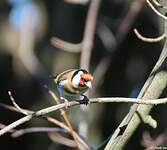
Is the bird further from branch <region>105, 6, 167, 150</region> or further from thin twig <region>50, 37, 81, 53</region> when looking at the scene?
thin twig <region>50, 37, 81, 53</region>

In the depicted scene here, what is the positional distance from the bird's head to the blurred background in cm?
241

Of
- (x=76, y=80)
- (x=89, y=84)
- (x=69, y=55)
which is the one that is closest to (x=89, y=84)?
(x=89, y=84)

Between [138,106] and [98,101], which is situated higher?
[98,101]

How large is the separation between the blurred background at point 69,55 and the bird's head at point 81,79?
7.89 feet

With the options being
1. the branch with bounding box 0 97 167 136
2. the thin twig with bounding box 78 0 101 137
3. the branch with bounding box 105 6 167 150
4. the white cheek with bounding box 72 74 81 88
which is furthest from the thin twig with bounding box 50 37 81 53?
the branch with bounding box 0 97 167 136

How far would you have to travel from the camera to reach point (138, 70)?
A: 5.59 metres

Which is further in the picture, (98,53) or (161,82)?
(98,53)

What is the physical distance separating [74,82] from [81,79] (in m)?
0.09

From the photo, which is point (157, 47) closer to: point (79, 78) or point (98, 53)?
point (98, 53)

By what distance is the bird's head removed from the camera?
8.35 ft

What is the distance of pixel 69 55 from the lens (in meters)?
5.75

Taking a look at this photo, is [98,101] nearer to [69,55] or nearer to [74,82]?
[74,82]

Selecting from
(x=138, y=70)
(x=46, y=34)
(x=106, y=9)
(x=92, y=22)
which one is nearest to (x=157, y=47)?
(x=138, y=70)

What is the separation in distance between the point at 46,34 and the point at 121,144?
3964 millimetres
